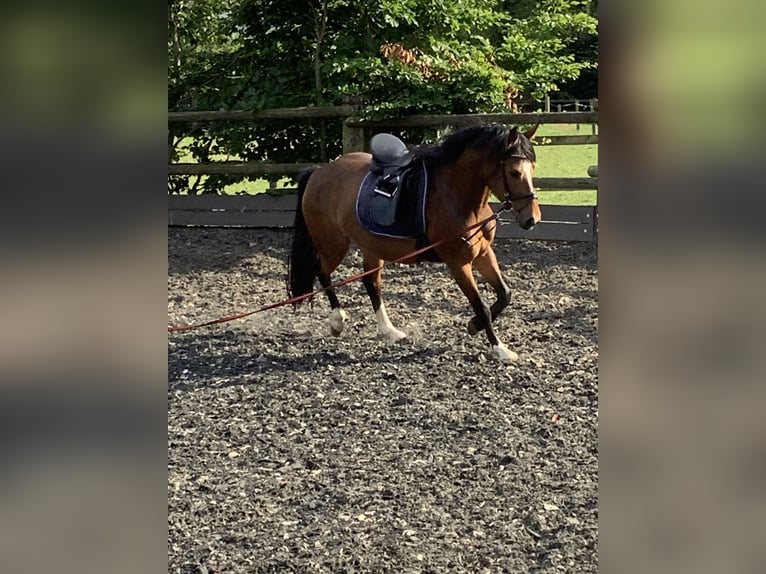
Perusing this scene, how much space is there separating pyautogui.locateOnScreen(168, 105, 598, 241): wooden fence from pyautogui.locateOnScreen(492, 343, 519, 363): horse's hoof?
430 cm

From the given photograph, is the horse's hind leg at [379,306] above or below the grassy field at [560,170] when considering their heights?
below

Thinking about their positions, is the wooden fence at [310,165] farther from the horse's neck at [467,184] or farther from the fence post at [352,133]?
the horse's neck at [467,184]

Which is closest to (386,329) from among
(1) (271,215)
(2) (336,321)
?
(2) (336,321)

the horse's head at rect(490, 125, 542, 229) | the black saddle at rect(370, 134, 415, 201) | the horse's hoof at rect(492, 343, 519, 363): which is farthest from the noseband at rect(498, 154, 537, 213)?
the horse's hoof at rect(492, 343, 519, 363)

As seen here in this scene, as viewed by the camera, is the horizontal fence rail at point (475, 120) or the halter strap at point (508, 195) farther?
the horizontal fence rail at point (475, 120)

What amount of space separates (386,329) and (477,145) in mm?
1565

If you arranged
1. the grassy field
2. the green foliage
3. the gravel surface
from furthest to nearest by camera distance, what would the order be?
the grassy field < the green foliage < the gravel surface

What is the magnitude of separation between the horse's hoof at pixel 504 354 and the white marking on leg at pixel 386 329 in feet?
2.91

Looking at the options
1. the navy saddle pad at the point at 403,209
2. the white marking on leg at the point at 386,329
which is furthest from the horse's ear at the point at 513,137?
the white marking on leg at the point at 386,329

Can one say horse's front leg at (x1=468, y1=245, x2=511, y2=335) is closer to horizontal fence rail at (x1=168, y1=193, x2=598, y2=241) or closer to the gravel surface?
the gravel surface

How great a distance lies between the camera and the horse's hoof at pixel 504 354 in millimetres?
5578

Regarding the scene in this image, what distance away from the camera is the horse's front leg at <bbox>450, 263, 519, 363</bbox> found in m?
5.62
